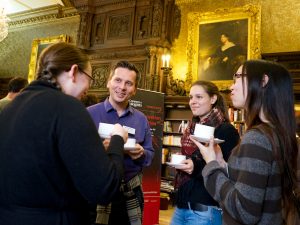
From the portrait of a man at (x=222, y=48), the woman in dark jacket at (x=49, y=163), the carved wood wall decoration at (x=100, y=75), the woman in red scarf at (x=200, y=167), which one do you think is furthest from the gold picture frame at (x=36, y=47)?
the woman in dark jacket at (x=49, y=163)

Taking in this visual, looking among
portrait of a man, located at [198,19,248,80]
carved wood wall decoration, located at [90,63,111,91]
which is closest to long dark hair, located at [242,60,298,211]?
portrait of a man, located at [198,19,248,80]

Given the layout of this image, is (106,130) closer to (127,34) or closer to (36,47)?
(127,34)

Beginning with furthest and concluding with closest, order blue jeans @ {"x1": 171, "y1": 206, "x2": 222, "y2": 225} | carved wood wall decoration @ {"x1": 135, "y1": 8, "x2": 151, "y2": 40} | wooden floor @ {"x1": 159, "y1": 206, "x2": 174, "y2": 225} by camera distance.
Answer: carved wood wall decoration @ {"x1": 135, "y1": 8, "x2": 151, "y2": 40} < wooden floor @ {"x1": 159, "y1": 206, "x2": 174, "y2": 225} < blue jeans @ {"x1": 171, "y1": 206, "x2": 222, "y2": 225}

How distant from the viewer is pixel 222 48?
6.51 meters

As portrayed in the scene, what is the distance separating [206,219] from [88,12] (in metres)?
7.45

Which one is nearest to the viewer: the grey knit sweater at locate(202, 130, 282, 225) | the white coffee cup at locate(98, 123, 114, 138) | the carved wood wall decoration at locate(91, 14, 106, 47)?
the grey knit sweater at locate(202, 130, 282, 225)

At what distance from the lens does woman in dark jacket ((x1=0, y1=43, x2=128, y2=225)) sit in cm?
102

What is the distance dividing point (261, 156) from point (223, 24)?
19.5 feet

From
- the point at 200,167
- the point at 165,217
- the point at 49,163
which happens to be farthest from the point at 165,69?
the point at 49,163

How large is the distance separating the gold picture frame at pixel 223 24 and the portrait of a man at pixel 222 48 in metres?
0.05

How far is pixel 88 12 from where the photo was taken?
8.07 meters

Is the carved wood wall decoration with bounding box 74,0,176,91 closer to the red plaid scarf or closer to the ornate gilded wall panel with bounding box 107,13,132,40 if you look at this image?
the ornate gilded wall panel with bounding box 107,13,132,40

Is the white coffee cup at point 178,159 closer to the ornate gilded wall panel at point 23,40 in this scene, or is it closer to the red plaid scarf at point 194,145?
the red plaid scarf at point 194,145

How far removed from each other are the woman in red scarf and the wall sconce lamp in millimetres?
4336
